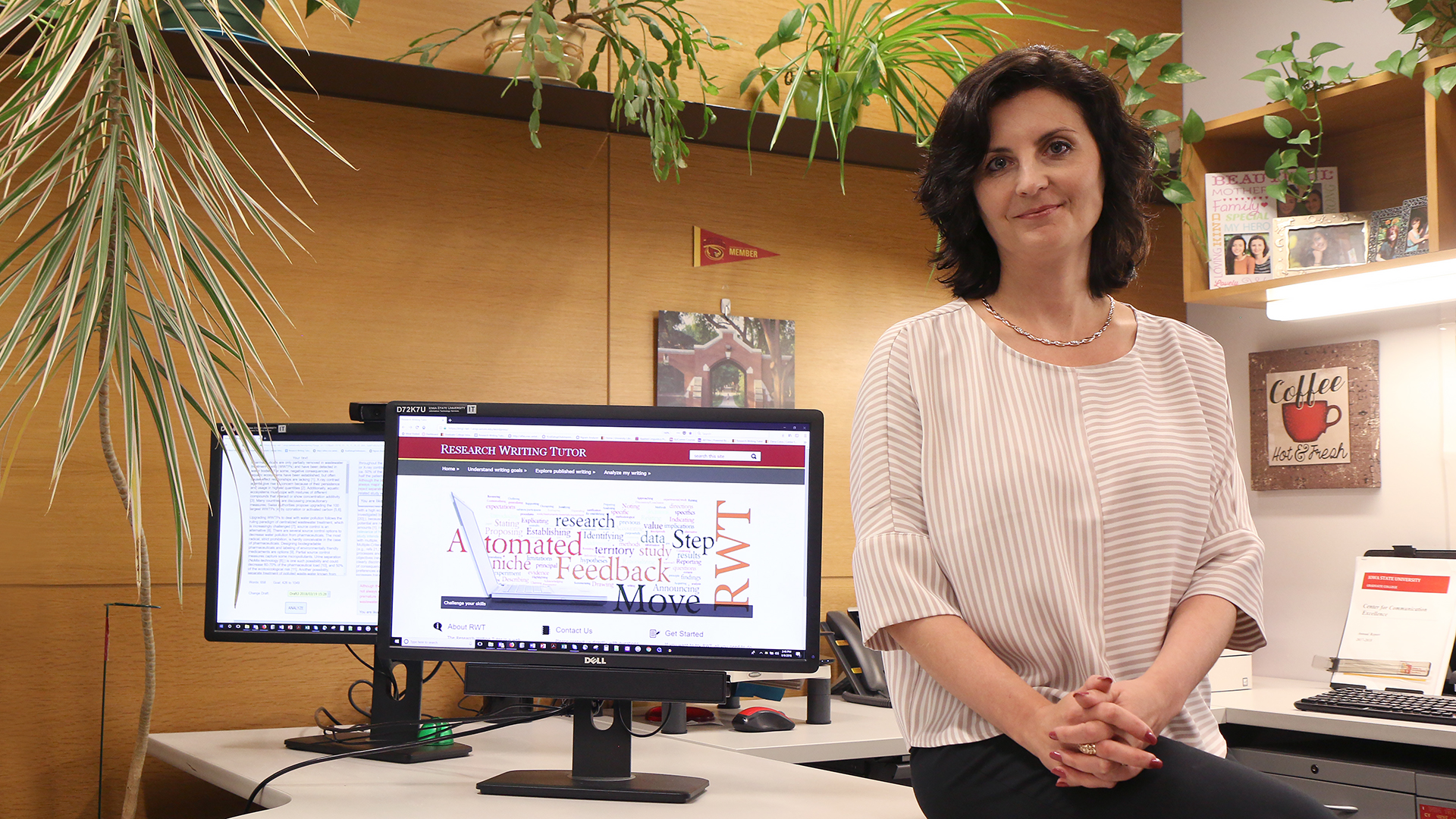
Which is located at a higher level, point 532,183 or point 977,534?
point 532,183

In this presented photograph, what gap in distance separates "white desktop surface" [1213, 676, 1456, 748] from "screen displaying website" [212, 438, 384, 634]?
166cm

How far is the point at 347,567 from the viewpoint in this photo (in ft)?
6.44

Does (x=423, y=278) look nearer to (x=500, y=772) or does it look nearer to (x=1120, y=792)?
(x=500, y=772)

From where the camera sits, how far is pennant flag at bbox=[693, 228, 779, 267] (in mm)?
2760

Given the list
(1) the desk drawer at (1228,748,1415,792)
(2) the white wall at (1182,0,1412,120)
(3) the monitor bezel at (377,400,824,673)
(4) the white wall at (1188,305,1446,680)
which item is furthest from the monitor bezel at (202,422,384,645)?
(2) the white wall at (1182,0,1412,120)

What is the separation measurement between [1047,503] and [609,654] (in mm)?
622

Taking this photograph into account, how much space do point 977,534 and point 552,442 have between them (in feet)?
2.06

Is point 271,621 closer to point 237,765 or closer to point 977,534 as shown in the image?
point 237,765

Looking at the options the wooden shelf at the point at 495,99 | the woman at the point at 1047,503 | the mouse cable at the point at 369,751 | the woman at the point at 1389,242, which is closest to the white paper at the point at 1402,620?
the woman at the point at 1389,242

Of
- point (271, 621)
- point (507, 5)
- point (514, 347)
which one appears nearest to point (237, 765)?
point (271, 621)

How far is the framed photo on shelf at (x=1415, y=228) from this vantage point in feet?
8.38

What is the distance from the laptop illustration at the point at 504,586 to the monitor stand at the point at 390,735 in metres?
0.35

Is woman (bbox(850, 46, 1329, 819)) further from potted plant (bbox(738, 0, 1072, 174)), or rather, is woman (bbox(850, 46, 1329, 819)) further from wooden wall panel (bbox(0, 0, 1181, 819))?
wooden wall panel (bbox(0, 0, 1181, 819))

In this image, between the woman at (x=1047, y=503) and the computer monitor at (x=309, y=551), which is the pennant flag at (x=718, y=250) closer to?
the computer monitor at (x=309, y=551)
